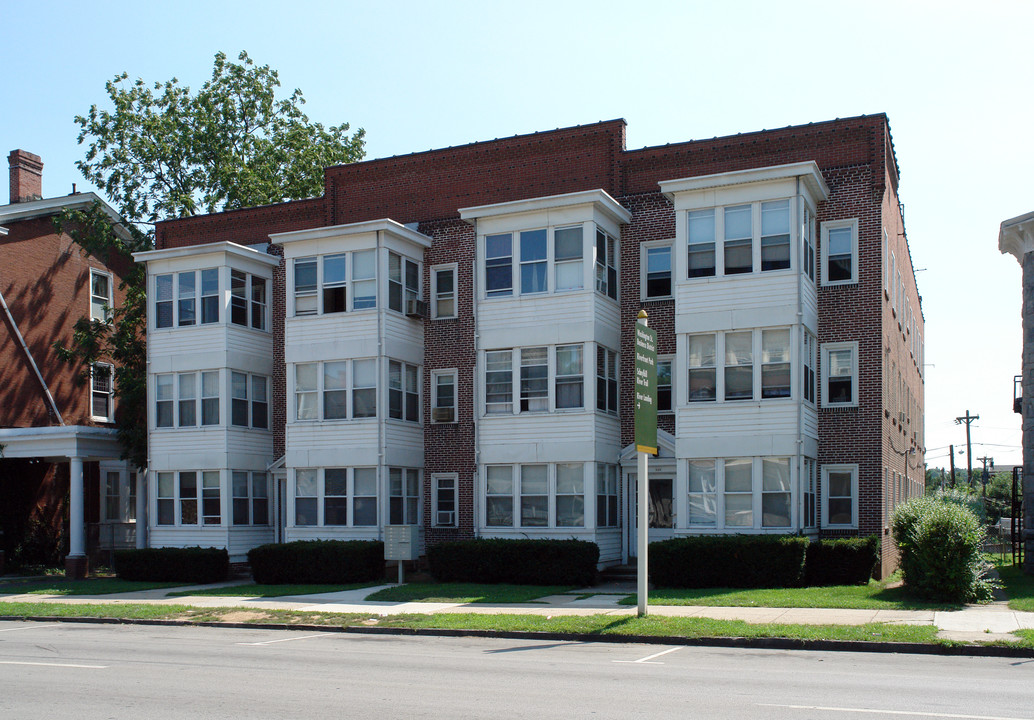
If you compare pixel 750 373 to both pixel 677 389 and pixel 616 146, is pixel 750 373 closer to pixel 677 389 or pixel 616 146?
pixel 677 389

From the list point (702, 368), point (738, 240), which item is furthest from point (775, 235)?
point (702, 368)

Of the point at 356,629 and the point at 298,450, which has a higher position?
the point at 298,450

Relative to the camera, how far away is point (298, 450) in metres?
28.8

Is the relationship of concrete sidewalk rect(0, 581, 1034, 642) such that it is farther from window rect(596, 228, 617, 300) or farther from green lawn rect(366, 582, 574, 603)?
window rect(596, 228, 617, 300)

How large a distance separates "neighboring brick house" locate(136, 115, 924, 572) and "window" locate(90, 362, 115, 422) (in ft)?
29.3

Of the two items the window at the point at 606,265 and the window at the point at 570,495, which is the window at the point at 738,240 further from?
the window at the point at 570,495

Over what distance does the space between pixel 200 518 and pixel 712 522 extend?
14638 mm

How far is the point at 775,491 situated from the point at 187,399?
55.4 ft

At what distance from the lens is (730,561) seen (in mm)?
22375

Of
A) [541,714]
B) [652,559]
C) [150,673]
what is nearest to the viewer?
[541,714]

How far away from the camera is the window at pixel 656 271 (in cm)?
2702

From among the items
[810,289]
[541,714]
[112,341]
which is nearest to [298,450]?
[112,341]

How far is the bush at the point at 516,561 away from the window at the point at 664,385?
4186 mm

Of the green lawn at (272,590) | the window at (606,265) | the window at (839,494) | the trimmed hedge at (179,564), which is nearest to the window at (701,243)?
the window at (606,265)
